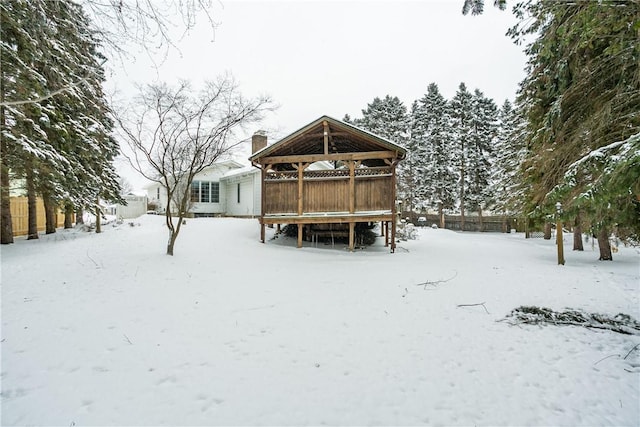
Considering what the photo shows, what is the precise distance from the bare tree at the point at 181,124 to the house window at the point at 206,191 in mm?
12805

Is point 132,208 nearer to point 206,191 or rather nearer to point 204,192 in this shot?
point 204,192

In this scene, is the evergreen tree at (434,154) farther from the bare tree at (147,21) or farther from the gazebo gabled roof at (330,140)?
the bare tree at (147,21)

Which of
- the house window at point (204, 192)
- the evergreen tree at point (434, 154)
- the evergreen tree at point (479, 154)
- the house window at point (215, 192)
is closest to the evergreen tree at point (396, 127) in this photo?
the evergreen tree at point (434, 154)

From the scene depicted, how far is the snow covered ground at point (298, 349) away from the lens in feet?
8.78

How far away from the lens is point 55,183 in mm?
9031

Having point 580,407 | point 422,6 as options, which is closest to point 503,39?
point 422,6

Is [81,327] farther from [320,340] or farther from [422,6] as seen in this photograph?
[422,6]

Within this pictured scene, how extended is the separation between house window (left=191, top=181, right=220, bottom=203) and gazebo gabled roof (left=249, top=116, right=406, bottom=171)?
12.1 meters

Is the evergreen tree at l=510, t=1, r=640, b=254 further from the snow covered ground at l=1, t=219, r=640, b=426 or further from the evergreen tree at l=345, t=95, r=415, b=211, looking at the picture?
the evergreen tree at l=345, t=95, r=415, b=211

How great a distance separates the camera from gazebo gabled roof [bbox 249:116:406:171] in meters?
10.5

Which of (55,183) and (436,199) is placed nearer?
(55,183)

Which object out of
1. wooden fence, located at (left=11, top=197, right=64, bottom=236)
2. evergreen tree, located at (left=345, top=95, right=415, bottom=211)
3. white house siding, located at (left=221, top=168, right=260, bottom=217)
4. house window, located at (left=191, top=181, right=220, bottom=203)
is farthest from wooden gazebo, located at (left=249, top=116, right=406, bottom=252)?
evergreen tree, located at (left=345, top=95, right=415, bottom=211)

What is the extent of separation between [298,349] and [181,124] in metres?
7.42

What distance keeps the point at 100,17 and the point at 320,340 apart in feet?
14.6
